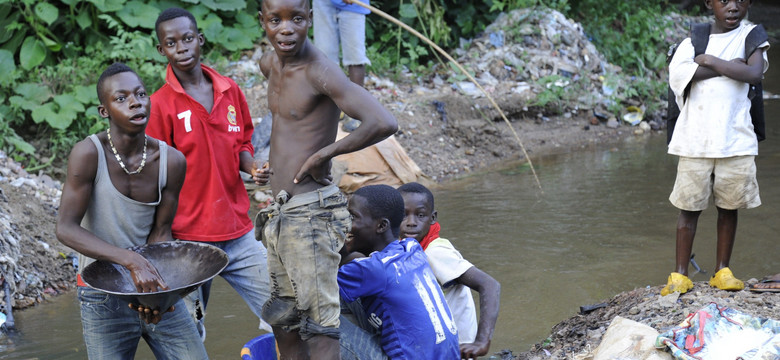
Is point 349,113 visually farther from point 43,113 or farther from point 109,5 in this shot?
point 109,5

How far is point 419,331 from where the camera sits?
299cm

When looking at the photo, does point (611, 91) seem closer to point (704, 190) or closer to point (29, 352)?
point (704, 190)

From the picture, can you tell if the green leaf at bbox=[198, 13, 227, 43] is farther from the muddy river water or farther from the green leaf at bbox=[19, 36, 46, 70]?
the muddy river water

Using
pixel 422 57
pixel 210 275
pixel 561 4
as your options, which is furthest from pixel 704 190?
pixel 561 4

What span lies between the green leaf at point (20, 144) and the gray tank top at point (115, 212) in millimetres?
Result: 4353

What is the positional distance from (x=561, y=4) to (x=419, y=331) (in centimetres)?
836

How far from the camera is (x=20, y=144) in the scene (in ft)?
22.3

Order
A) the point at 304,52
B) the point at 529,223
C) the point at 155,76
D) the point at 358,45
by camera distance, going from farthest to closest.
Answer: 1. the point at 155,76
2. the point at 358,45
3. the point at 529,223
4. the point at 304,52

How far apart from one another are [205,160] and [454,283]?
3.89 ft

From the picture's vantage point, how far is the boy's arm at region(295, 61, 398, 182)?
8.63 feet

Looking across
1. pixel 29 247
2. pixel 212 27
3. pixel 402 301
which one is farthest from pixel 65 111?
pixel 402 301

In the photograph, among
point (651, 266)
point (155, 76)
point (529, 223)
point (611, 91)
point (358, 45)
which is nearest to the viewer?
point (651, 266)

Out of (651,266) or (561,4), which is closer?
(651,266)

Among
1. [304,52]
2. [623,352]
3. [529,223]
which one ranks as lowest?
[529,223]
